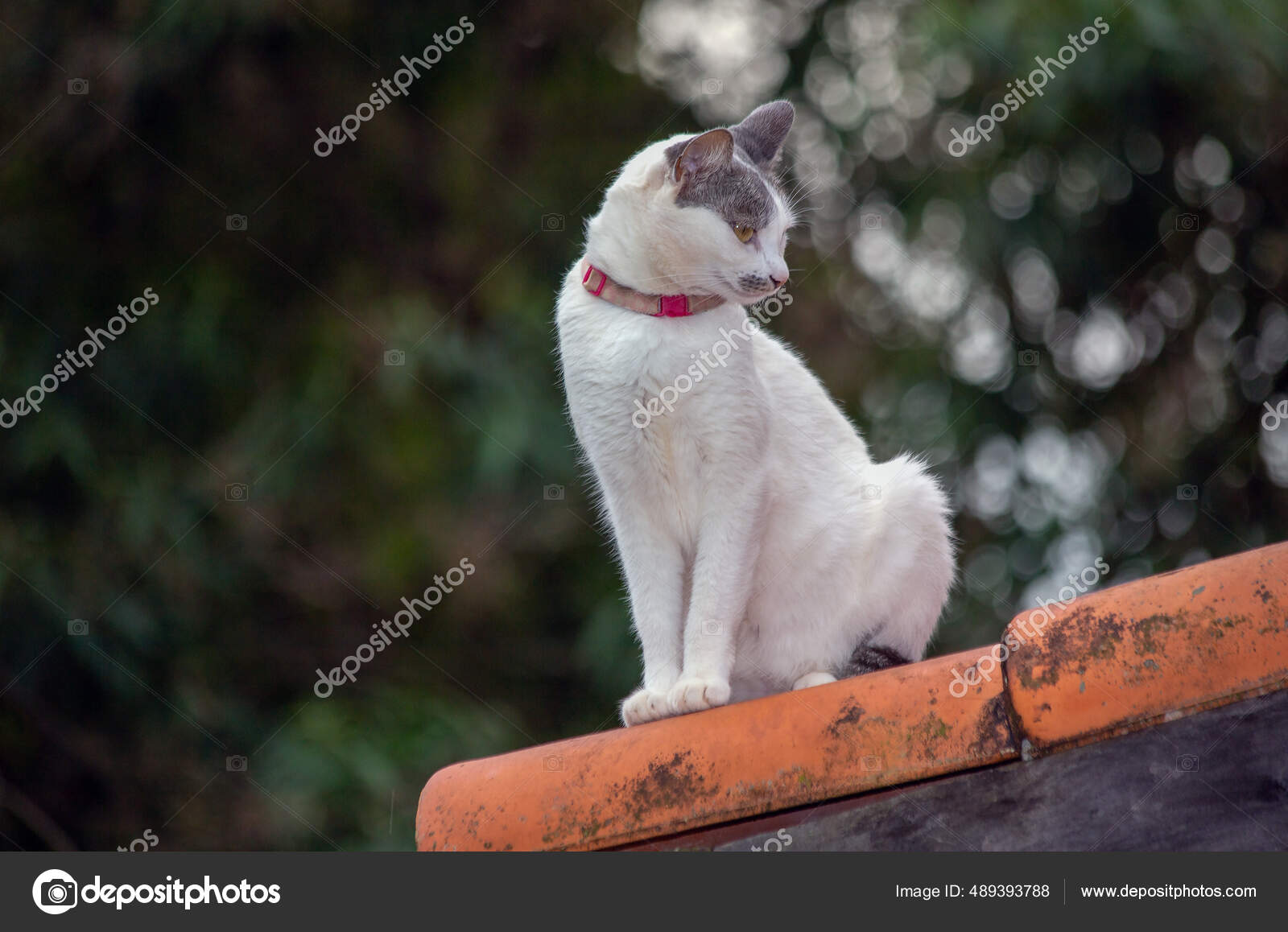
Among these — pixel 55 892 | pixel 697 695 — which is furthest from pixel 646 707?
pixel 55 892

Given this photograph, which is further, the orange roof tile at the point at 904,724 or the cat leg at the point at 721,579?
the cat leg at the point at 721,579

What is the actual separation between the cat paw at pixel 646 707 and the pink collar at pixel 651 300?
0.84 m

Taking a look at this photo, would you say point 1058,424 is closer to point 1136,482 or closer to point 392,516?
point 1136,482

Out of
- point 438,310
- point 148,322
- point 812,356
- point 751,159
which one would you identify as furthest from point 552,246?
point 751,159

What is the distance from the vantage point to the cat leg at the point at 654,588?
9.78ft

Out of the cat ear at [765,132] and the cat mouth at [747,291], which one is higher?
the cat ear at [765,132]

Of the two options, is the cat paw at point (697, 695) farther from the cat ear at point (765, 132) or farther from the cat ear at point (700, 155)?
the cat ear at point (765, 132)

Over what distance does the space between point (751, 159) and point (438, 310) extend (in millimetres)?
3907

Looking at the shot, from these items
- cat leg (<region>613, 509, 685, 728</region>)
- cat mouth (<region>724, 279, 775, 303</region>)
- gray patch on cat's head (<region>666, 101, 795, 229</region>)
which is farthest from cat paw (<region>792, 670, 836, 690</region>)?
gray patch on cat's head (<region>666, 101, 795, 229</region>)

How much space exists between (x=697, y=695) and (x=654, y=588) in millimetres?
305

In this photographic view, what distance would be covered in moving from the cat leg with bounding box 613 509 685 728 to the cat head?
540 mm

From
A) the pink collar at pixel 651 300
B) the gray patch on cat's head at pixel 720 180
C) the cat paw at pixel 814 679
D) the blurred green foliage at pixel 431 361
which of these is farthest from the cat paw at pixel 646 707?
the blurred green foliage at pixel 431 361

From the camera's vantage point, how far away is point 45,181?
684 centimetres

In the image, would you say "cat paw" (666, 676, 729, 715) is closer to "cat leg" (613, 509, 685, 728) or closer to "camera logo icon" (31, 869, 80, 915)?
"cat leg" (613, 509, 685, 728)
